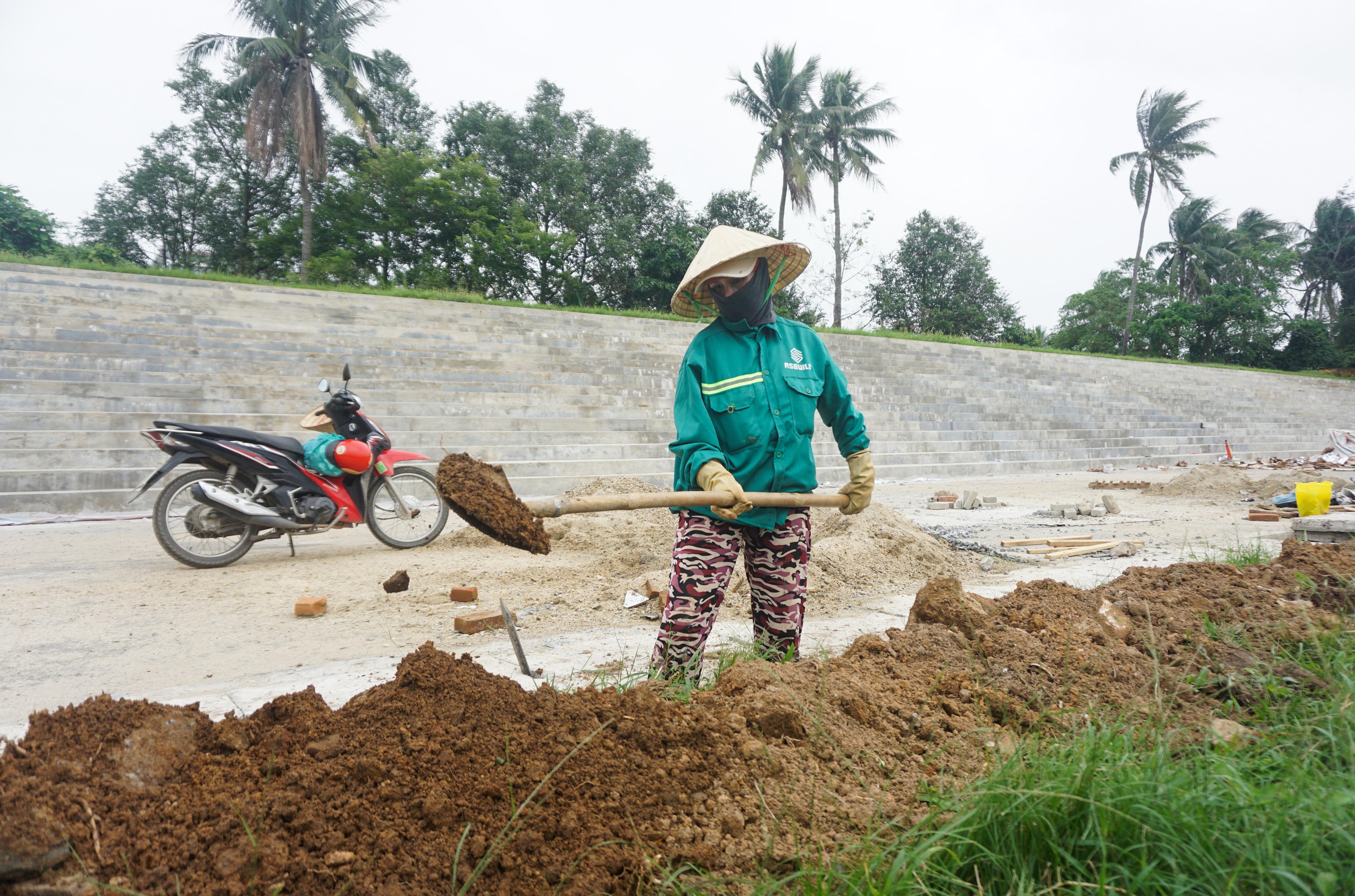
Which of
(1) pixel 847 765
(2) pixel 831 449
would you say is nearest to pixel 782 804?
(1) pixel 847 765

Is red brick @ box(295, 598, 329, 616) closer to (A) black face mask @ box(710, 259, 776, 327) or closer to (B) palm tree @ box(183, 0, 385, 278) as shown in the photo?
(A) black face mask @ box(710, 259, 776, 327)

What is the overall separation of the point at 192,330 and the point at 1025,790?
1254 centimetres

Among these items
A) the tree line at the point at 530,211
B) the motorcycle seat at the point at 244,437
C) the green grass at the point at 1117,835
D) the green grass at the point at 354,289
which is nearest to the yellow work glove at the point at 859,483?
the green grass at the point at 1117,835

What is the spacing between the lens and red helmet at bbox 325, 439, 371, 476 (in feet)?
16.9

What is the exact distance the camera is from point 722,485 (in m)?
2.21

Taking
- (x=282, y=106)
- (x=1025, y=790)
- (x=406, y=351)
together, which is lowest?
(x=1025, y=790)

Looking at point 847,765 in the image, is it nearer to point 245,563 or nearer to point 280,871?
point 280,871

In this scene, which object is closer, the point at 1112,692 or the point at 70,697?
the point at 1112,692

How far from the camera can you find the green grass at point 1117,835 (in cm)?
108

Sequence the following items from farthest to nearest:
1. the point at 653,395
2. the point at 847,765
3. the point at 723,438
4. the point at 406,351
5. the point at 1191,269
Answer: the point at 1191,269 < the point at 653,395 < the point at 406,351 < the point at 723,438 < the point at 847,765

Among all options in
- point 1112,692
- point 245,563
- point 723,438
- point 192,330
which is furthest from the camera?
point 192,330

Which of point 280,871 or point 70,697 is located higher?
point 280,871

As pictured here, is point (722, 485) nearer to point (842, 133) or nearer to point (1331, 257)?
point (842, 133)

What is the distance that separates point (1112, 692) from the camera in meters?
1.96
